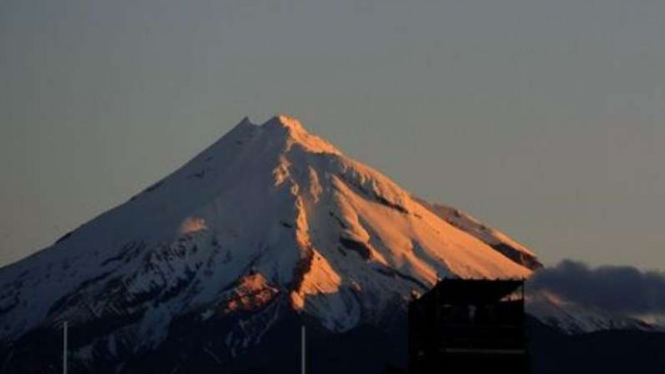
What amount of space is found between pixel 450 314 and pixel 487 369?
A: 560 cm

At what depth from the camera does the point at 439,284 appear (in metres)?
197

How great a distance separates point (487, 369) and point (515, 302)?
173 inches

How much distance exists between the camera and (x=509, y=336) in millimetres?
195000

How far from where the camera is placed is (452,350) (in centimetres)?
19550

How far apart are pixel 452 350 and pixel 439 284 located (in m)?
4.24

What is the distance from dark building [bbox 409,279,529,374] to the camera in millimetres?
194125

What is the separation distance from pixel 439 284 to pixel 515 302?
5429 mm

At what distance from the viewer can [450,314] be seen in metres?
198

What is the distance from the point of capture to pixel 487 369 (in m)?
194

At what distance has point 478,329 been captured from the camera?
→ 19525 centimetres

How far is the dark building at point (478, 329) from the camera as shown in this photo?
19412 cm

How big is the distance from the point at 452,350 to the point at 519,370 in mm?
4729

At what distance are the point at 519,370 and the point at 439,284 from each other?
7799 millimetres
